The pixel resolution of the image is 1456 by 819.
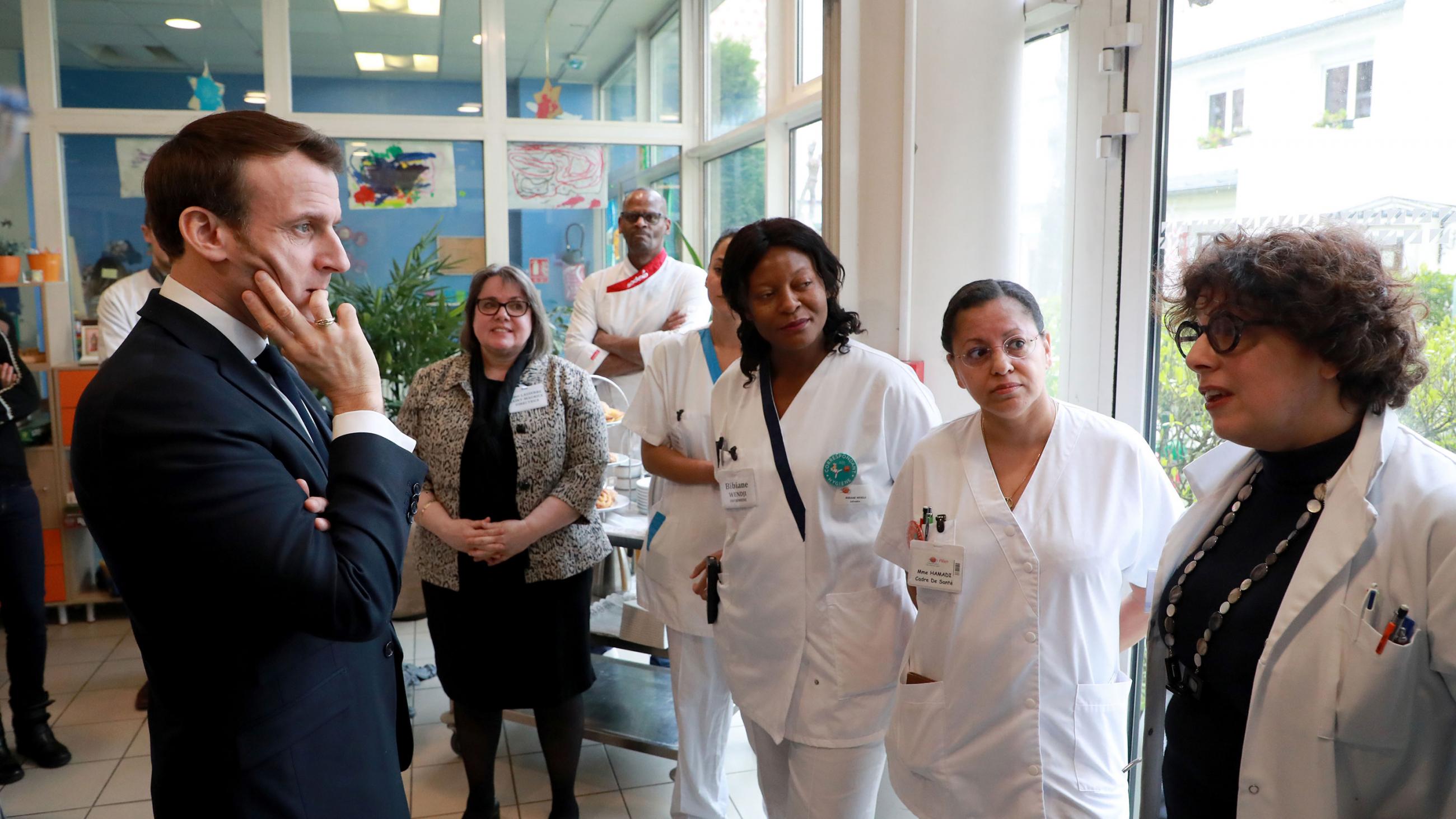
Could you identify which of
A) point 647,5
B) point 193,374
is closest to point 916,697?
point 193,374

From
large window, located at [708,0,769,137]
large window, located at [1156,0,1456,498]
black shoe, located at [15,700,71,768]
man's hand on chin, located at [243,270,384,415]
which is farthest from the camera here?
large window, located at [708,0,769,137]

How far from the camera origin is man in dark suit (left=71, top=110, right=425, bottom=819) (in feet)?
3.60

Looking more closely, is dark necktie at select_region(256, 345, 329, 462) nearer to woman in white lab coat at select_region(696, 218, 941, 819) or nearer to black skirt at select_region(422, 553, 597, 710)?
woman in white lab coat at select_region(696, 218, 941, 819)

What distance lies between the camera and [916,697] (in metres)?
1.71

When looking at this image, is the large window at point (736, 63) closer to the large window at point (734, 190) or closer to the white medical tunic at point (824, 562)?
the large window at point (734, 190)

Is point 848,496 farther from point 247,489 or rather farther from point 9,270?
point 9,270

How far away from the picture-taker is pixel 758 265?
84.0 inches

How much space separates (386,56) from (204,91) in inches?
39.6

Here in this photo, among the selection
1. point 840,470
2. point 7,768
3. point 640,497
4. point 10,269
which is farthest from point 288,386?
point 10,269

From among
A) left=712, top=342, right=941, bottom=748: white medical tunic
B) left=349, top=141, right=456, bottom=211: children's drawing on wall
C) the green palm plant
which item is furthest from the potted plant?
left=712, top=342, right=941, bottom=748: white medical tunic

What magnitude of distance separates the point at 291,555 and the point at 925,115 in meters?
1.93

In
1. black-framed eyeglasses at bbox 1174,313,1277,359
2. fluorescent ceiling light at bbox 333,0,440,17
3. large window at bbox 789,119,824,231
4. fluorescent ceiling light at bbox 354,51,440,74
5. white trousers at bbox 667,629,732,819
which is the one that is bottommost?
white trousers at bbox 667,629,732,819

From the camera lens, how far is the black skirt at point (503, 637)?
2.66m

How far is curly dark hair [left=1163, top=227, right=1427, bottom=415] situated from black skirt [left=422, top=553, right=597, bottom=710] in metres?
2.01
